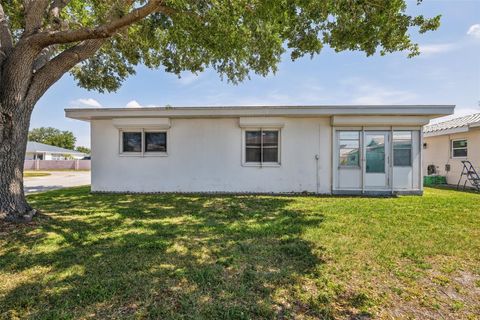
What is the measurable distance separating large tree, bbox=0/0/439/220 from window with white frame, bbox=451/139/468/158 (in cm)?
836

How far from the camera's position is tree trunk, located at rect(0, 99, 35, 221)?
184 inches

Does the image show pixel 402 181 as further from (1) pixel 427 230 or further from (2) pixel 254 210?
(2) pixel 254 210

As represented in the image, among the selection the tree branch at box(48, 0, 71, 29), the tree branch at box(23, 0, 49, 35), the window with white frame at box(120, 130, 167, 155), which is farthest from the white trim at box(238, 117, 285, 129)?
the tree branch at box(23, 0, 49, 35)

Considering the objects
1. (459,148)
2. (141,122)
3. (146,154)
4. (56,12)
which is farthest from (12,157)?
(459,148)

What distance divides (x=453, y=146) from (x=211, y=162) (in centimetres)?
1183

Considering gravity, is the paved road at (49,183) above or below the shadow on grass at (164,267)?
above

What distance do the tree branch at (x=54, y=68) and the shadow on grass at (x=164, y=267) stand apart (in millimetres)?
2611

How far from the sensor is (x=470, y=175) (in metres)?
10.6

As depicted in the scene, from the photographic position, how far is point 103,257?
11.3 ft

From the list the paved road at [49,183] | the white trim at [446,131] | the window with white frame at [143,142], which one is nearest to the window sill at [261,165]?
the window with white frame at [143,142]

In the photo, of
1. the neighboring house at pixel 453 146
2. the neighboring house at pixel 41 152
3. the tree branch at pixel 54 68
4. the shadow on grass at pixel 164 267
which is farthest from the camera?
the neighboring house at pixel 41 152

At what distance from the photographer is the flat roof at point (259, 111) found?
26.9 ft

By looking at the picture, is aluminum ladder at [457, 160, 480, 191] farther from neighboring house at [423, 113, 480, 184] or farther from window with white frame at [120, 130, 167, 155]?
window with white frame at [120, 130, 167, 155]

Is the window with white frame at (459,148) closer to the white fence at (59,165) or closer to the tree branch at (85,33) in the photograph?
the tree branch at (85,33)
